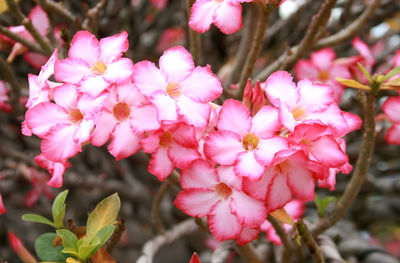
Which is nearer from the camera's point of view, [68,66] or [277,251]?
[68,66]

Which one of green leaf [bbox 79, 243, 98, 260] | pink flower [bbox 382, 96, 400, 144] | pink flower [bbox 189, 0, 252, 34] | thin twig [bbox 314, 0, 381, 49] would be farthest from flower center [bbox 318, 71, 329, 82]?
green leaf [bbox 79, 243, 98, 260]

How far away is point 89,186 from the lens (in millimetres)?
1302

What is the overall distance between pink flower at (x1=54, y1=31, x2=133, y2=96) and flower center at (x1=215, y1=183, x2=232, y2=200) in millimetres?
175

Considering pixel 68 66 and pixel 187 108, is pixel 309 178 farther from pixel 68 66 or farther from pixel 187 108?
pixel 68 66

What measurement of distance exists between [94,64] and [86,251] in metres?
0.23

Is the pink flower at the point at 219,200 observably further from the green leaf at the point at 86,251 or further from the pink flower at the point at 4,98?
the pink flower at the point at 4,98

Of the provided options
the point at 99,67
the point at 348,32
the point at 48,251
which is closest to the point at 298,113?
the point at 99,67

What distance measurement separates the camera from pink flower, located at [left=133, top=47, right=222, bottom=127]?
482 millimetres

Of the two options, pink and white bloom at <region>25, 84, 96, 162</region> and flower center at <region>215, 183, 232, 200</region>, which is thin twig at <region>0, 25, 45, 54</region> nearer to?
pink and white bloom at <region>25, 84, 96, 162</region>

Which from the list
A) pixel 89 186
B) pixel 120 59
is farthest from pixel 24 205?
pixel 120 59

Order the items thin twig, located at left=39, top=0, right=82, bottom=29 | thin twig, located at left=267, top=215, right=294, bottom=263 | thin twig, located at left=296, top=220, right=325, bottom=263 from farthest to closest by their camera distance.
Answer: thin twig, located at left=39, top=0, right=82, bottom=29 → thin twig, located at left=267, top=215, right=294, bottom=263 → thin twig, located at left=296, top=220, right=325, bottom=263

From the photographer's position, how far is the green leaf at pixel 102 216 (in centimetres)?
57

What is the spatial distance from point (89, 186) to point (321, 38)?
0.78 m

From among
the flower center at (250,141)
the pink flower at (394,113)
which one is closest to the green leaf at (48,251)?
the flower center at (250,141)
